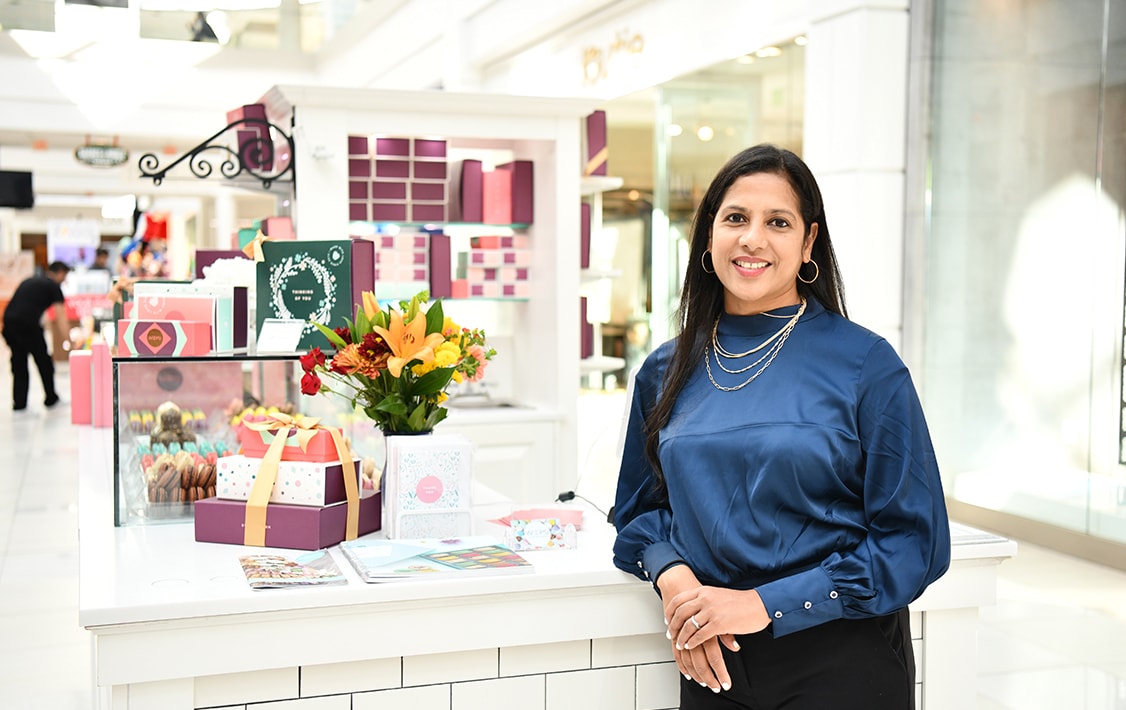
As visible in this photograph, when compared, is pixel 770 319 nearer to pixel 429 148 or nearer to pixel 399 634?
pixel 399 634

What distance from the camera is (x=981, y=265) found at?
20.5ft

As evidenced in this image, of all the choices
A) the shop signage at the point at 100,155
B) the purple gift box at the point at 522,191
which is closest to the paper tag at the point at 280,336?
the purple gift box at the point at 522,191

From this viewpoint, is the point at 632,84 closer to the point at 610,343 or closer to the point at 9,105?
the point at 610,343

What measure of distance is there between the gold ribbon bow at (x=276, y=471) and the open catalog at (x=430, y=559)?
9 cm

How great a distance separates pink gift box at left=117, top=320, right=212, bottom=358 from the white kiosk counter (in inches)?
17.4

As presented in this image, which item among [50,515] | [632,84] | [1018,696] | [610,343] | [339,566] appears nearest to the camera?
[339,566]

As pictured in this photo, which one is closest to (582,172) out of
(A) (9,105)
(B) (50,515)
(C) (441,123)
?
(C) (441,123)

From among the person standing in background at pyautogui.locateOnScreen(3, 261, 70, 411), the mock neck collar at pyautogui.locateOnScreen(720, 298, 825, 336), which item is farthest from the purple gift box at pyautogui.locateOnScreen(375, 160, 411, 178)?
the person standing in background at pyautogui.locateOnScreen(3, 261, 70, 411)

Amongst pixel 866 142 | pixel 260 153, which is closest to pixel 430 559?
pixel 260 153

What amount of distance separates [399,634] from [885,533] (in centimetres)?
80

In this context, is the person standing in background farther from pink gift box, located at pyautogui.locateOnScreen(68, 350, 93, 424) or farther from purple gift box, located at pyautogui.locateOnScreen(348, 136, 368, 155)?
purple gift box, located at pyautogui.locateOnScreen(348, 136, 368, 155)

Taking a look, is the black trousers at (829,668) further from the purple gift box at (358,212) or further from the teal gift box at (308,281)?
the purple gift box at (358,212)

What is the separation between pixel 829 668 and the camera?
1744 millimetres

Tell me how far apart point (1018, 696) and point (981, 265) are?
10.2ft
